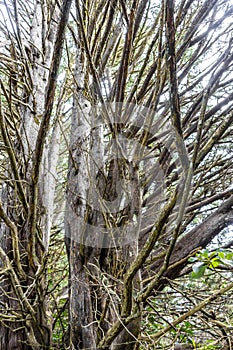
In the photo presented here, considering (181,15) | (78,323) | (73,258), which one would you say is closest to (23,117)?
(73,258)

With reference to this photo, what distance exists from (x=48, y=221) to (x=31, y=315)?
0.69 m

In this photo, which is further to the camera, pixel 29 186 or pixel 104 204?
pixel 104 204

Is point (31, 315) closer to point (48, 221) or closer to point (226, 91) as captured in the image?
point (48, 221)

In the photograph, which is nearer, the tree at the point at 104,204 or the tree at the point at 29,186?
the tree at the point at 29,186

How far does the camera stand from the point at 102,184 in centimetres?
181

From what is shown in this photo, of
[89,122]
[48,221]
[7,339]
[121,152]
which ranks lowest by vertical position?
[7,339]

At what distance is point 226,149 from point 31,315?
1797 millimetres

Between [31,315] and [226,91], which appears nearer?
[31,315]

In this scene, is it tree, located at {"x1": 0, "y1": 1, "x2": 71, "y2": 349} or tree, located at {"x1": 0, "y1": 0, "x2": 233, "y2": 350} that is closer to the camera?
tree, located at {"x1": 0, "y1": 1, "x2": 71, "y2": 349}

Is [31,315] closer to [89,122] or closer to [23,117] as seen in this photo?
[89,122]

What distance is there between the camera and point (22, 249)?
1.85 m

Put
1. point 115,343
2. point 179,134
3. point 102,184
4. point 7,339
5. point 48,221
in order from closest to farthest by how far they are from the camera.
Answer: point 179,134
point 115,343
point 7,339
point 102,184
point 48,221

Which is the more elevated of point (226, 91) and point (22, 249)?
point (226, 91)

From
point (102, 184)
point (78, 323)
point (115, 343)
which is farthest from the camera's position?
point (102, 184)
